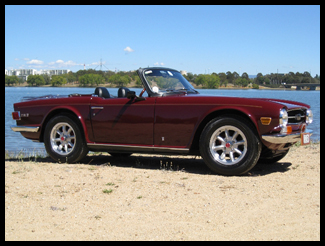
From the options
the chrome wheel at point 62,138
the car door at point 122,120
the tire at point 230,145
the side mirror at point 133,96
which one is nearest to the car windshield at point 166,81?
the side mirror at point 133,96

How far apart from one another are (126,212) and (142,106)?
7.67 ft

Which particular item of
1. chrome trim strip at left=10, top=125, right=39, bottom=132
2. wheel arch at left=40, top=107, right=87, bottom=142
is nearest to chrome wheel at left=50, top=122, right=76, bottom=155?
wheel arch at left=40, top=107, right=87, bottom=142

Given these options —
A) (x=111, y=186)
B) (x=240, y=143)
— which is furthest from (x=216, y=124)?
(x=111, y=186)

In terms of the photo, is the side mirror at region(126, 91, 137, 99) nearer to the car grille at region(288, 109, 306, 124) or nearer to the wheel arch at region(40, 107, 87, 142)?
the wheel arch at region(40, 107, 87, 142)

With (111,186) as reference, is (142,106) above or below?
above

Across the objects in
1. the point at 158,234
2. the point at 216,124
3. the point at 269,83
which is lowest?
the point at 158,234

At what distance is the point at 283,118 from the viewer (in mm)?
5742

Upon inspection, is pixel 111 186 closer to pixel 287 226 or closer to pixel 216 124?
pixel 216 124

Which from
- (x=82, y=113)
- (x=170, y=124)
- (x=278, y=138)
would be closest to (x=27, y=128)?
(x=82, y=113)

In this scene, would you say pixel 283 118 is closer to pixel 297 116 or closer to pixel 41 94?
pixel 297 116

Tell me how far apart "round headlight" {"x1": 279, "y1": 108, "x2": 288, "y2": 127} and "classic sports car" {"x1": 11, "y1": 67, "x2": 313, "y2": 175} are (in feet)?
0.05

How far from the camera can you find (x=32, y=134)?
7.67 metres

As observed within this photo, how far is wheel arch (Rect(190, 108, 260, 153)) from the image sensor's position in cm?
586

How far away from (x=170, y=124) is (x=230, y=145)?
3.15 ft
